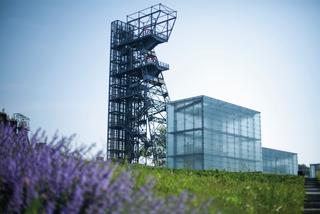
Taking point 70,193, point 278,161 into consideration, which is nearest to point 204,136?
point 278,161

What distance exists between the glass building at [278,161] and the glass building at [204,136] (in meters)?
10.1

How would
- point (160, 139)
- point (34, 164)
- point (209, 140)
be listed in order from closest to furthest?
point (34, 164)
point (209, 140)
point (160, 139)

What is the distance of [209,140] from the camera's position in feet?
117

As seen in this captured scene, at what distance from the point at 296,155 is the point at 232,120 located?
20989 millimetres

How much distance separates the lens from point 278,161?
2039 inches

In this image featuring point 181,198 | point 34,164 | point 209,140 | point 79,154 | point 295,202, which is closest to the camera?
point 181,198

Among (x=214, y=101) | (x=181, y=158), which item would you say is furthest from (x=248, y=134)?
(x=181, y=158)

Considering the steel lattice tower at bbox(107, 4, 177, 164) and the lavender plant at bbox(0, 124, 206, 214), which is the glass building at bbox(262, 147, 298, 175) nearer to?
the steel lattice tower at bbox(107, 4, 177, 164)

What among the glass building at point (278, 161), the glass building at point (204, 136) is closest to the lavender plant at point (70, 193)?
the glass building at point (204, 136)

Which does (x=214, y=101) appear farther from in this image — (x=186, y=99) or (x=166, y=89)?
(x=166, y=89)

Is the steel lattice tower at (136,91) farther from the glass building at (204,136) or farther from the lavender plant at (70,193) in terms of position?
the lavender plant at (70,193)

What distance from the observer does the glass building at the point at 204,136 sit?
3534cm

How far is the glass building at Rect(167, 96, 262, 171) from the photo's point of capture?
116ft

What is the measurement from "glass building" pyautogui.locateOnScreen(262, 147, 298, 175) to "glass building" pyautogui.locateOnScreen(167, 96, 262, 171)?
10.1m
